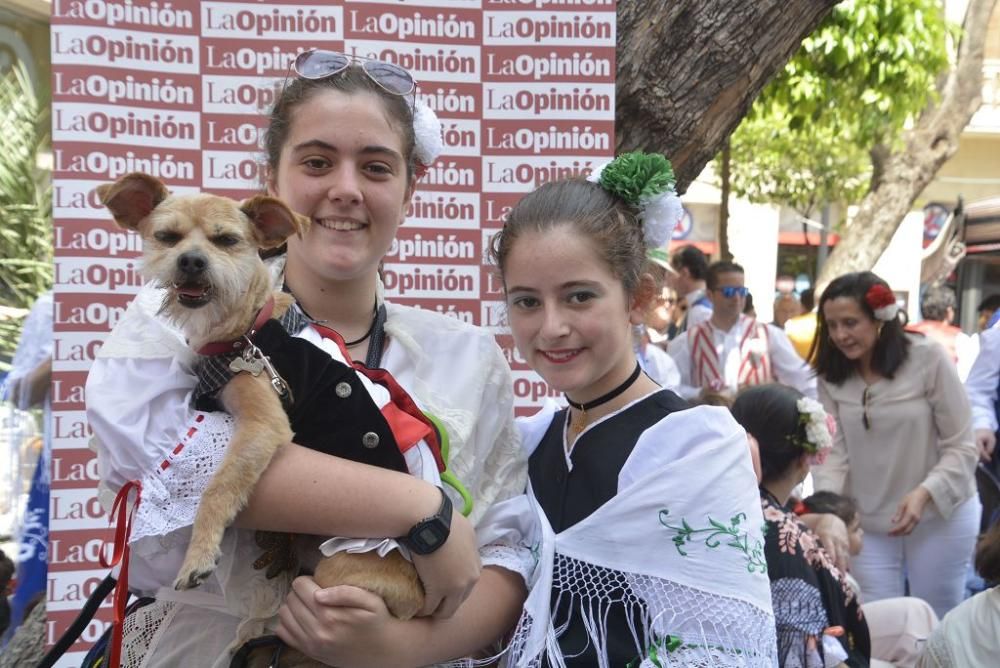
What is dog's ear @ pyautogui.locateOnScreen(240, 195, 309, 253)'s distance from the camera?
193 centimetres

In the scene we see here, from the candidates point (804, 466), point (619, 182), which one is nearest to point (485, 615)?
point (619, 182)

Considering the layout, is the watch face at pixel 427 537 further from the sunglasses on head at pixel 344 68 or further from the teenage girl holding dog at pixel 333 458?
the sunglasses on head at pixel 344 68

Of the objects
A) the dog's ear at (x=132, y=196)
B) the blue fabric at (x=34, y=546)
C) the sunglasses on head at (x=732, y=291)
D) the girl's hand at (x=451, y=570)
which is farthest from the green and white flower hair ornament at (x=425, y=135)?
the sunglasses on head at (x=732, y=291)

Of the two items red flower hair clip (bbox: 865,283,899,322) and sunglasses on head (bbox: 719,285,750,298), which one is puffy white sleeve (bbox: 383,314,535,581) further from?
sunglasses on head (bbox: 719,285,750,298)

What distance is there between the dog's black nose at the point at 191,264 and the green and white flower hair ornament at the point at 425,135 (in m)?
0.73

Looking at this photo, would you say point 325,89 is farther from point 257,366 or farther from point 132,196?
point 257,366

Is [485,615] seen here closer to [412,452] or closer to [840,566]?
[412,452]

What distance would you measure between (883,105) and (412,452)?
8.57m

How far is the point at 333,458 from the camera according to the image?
181 centimetres

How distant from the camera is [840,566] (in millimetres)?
4152

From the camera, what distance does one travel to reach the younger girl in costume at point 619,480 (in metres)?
2.00

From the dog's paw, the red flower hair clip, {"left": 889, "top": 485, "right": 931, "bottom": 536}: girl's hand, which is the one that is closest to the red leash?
the dog's paw

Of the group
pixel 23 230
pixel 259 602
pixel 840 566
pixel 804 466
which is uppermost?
pixel 23 230

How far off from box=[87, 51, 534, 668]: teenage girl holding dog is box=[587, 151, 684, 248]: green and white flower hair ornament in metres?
0.44
